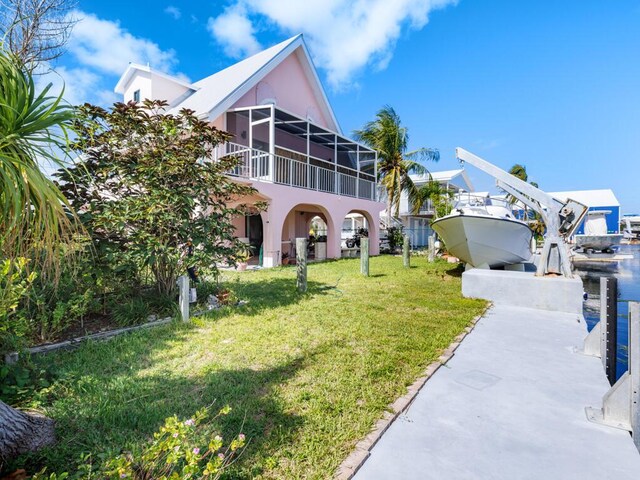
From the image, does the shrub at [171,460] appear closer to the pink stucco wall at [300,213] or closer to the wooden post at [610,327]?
the wooden post at [610,327]

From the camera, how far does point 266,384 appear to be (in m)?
3.26

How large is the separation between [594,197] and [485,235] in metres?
44.9

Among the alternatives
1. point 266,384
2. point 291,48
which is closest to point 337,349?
point 266,384

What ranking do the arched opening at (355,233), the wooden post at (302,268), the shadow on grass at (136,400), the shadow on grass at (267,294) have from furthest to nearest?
the arched opening at (355,233) → the wooden post at (302,268) → the shadow on grass at (267,294) → the shadow on grass at (136,400)

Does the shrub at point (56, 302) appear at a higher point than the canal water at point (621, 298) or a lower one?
higher

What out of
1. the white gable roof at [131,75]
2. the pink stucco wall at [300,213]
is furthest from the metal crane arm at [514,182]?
the white gable roof at [131,75]

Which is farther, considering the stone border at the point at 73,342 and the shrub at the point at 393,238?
the shrub at the point at 393,238

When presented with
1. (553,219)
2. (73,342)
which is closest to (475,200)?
(553,219)

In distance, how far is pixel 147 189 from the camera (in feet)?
17.8

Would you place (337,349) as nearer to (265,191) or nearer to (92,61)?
(265,191)

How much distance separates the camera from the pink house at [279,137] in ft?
39.2

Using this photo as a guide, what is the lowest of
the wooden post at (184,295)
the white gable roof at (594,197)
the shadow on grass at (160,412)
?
the shadow on grass at (160,412)

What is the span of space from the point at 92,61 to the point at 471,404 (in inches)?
567

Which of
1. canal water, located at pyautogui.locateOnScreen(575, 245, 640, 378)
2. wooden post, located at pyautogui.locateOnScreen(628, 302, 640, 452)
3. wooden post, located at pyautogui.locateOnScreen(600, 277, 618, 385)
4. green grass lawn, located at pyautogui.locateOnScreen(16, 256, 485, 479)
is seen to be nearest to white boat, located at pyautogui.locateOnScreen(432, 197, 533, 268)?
canal water, located at pyautogui.locateOnScreen(575, 245, 640, 378)
